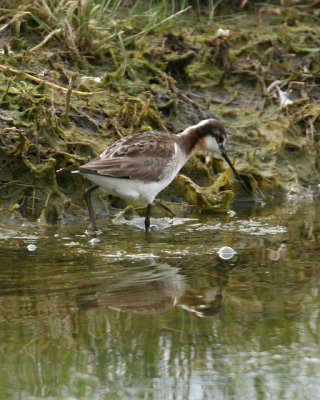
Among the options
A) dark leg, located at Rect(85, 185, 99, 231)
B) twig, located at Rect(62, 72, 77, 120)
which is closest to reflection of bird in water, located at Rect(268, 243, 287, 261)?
dark leg, located at Rect(85, 185, 99, 231)

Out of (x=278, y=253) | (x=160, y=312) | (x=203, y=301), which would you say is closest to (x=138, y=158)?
(x=278, y=253)

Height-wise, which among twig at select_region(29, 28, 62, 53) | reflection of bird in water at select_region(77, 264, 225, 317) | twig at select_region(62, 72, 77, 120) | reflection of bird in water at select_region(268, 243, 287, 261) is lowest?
reflection of bird in water at select_region(268, 243, 287, 261)

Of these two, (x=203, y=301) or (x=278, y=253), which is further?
(x=278, y=253)

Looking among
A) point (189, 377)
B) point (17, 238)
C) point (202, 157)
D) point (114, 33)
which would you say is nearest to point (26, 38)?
point (114, 33)

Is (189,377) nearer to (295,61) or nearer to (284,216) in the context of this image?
(284,216)

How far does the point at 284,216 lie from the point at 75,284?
10.9 ft

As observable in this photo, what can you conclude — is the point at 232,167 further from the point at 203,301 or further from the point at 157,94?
the point at 203,301

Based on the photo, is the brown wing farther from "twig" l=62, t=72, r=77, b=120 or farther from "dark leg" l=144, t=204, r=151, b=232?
"twig" l=62, t=72, r=77, b=120

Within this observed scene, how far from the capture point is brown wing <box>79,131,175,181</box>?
9.06 m

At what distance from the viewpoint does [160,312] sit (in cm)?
660

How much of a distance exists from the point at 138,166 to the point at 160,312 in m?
2.89

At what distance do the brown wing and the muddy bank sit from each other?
0.57 m

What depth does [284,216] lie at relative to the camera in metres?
10.1

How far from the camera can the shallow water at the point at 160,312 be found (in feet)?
17.7
